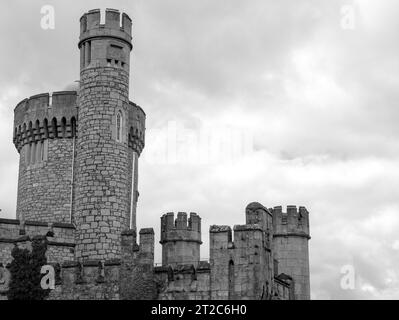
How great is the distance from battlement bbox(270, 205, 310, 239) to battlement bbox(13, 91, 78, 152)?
10142mm

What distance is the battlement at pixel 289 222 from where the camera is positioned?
36.6 metres

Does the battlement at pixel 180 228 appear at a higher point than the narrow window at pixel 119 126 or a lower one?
lower

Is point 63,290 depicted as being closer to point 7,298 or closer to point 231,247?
point 7,298

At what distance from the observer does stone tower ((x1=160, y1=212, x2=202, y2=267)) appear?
37.1 meters

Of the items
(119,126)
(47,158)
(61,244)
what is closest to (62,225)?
(61,244)

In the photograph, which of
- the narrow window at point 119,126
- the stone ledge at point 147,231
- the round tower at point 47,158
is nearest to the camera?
the stone ledge at point 147,231

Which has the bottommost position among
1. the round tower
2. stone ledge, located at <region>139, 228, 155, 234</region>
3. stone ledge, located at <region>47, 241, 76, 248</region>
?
stone ledge, located at <region>139, 228, 155, 234</region>

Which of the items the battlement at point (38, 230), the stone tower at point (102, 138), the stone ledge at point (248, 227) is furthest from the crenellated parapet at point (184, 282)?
the battlement at point (38, 230)

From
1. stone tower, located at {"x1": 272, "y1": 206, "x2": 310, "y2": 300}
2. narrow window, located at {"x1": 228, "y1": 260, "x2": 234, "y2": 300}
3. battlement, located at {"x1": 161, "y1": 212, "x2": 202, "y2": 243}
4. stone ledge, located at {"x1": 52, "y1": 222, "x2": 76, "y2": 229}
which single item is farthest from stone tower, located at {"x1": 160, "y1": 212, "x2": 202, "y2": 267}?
narrow window, located at {"x1": 228, "y1": 260, "x2": 234, "y2": 300}

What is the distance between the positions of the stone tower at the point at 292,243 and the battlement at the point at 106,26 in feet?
33.2

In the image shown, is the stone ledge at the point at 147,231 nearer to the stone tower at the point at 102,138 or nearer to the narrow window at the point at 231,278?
the narrow window at the point at 231,278

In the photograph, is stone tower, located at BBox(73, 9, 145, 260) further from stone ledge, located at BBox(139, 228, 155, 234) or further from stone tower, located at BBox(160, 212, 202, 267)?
stone ledge, located at BBox(139, 228, 155, 234)

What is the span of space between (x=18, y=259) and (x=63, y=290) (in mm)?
A: 2331
